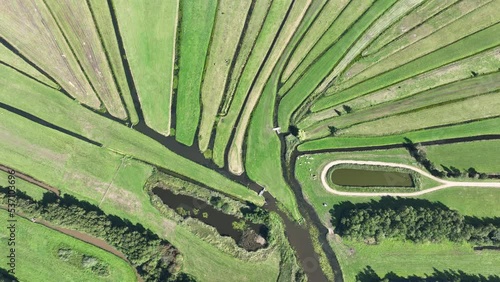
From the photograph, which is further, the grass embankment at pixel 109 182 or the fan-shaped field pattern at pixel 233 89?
the fan-shaped field pattern at pixel 233 89

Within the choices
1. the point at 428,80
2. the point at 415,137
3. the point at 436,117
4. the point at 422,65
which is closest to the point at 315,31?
the point at 422,65

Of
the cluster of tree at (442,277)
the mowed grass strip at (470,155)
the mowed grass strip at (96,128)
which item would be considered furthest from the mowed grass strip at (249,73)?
the cluster of tree at (442,277)

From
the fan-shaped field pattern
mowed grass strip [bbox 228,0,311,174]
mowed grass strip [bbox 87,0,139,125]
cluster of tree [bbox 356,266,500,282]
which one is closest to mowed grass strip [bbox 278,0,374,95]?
the fan-shaped field pattern

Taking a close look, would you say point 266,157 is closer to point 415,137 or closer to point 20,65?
point 415,137

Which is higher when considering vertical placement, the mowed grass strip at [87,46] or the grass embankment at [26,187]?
the mowed grass strip at [87,46]

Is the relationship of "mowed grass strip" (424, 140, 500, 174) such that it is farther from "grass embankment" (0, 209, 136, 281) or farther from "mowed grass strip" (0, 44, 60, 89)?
"mowed grass strip" (0, 44, 60, 89)

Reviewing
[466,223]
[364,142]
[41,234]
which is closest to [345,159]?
[364,142]

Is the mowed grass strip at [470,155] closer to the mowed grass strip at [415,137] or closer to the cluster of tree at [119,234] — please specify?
the mowed grass strip at [415,137]

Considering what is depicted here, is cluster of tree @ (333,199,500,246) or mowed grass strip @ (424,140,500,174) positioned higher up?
mowed grass strip @ (424,140,500,174)
